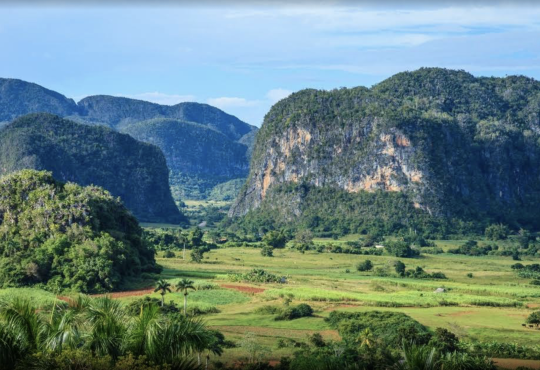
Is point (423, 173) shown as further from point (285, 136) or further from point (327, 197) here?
point (285, 136)

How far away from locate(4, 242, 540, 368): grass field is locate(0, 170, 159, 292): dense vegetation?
359 centimetres

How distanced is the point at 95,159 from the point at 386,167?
2824 inches

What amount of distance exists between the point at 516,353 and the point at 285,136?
108754 mm

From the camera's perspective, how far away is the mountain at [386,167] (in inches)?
4995

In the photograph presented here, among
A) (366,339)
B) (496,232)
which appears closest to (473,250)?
(496,232)

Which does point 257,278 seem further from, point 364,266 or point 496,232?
point 496,232

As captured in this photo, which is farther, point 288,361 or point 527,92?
point 527,92

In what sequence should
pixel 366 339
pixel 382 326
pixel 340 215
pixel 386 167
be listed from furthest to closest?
pixel 340 215 → pixel 386 167 → pixel 382 326 → pixel 366 339

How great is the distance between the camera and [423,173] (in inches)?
5015

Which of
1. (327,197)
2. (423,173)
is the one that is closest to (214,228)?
(327,197)

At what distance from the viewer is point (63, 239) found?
64625mm

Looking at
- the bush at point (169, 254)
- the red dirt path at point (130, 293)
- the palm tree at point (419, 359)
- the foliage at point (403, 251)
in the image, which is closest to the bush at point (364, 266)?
the foliage at point (403, 251)

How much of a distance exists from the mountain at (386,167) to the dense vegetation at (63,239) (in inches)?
2336

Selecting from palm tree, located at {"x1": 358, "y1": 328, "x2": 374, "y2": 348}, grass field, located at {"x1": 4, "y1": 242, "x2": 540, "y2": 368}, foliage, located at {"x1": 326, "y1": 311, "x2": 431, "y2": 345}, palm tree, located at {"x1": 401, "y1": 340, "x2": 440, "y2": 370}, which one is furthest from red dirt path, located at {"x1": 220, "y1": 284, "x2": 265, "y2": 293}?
palm tree, located at {"x1": 401, "y1": 340, "x2": 440, "y2": 370}
